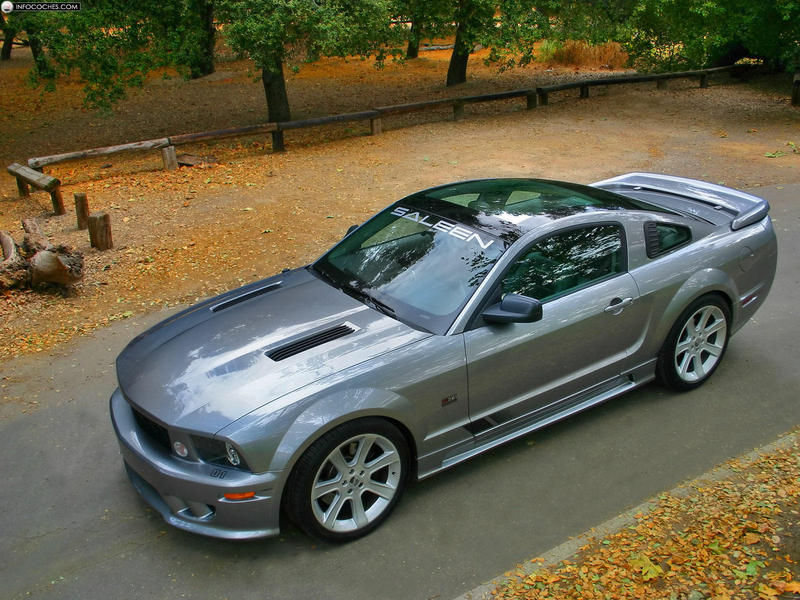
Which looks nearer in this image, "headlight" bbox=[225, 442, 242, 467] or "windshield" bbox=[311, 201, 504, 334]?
"headlight" bbox=[225, 442, 242, 467]

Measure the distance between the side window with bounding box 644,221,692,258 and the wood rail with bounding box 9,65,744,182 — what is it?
1004 centimetres

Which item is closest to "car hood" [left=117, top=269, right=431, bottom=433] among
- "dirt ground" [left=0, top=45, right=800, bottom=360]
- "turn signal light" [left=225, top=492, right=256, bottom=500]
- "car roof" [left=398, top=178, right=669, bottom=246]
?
"turn signal light" [left=225, top=492, right=256, bottom=500]

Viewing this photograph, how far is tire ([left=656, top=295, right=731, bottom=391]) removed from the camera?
534cm

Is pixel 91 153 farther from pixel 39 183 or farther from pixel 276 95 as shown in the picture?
pixel 276 95

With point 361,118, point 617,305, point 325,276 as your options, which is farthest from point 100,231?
point 361,118

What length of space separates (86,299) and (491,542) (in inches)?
214

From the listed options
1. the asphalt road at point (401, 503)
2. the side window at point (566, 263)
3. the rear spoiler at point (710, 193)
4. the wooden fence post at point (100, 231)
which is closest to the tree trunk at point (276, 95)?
the wooden fence post at point (100, 231)

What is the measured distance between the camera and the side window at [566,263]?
15.5 feet

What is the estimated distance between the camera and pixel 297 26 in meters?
13.0

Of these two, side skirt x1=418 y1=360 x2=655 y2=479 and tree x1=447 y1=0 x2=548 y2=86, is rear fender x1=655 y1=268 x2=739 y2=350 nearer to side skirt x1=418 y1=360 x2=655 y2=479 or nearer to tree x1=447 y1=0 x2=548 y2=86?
side skirt x1=418 y1=360 x2=655 y2=479

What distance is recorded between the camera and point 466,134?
15531mm

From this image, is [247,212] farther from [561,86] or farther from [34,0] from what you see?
[561,86]

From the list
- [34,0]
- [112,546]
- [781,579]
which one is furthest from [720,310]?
[34,0]

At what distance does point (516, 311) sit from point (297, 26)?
33.4 ft
